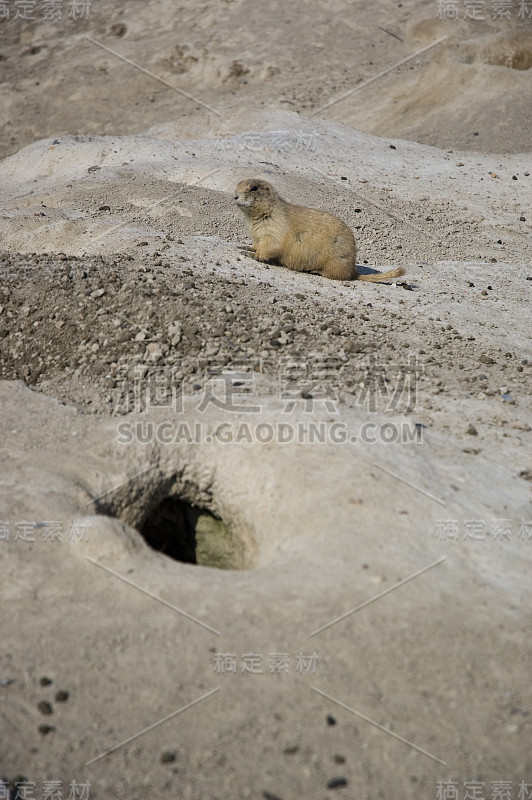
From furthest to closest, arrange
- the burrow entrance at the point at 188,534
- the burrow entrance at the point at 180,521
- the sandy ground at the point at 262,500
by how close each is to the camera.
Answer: the burrow entrance at the point at 188,534 → the burrow entrance at the point at 180,521 → the sandy ground at the point at 262,500

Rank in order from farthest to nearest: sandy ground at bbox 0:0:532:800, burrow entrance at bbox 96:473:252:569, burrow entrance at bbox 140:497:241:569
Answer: burrow entrance at bbox 140:497:241:569 → burrow entrance at bbox 96:473:252:569 → sandy ground at bbox 0:0:532:800

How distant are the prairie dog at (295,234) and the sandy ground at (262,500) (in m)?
0.23

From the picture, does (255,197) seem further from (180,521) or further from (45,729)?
(45,729)

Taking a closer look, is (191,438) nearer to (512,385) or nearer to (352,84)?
(512,385)

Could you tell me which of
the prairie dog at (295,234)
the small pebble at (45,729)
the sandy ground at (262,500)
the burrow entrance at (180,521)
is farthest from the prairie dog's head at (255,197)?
the small pebble at (45,729)

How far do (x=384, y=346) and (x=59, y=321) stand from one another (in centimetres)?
290

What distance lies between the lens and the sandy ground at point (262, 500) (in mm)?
2631

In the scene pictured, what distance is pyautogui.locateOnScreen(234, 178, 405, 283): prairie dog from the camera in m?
7.27

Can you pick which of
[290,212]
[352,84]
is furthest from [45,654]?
[352,84]

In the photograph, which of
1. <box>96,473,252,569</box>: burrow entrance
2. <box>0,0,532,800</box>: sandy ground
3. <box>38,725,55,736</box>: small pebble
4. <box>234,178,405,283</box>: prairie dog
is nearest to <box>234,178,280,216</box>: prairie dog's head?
<box>234,178,405,283</box>: prairie dog

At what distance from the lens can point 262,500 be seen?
406 centimetres

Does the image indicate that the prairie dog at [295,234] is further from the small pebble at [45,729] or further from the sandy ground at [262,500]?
the small pebble at [45,729]

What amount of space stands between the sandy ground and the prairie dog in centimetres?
23

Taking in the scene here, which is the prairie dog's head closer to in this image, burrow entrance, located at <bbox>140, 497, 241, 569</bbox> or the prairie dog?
the prairie dog
